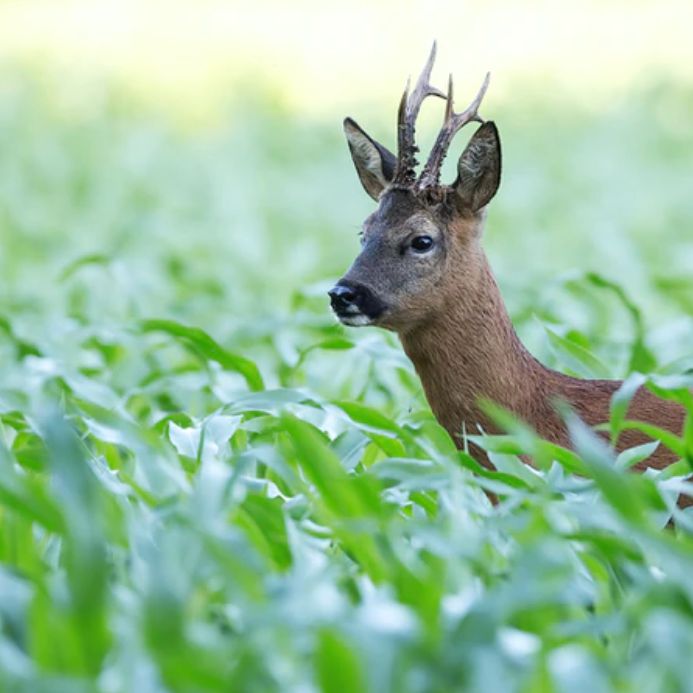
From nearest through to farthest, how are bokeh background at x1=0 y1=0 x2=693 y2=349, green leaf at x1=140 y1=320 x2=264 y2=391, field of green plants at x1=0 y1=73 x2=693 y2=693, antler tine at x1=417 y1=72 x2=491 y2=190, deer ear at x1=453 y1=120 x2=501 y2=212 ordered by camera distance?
1. field of green plants at x1=0 y1=73 x2=693 y2=693
2. antler tine at x1=417 y1=72 x2=491 y2=190
3. deer ear at x1=453 y1=120 x2=501 y2=212
4. green leaf at x1=140 y1=320 x2=264 y2=391
5. bokeh background at x1=0 y1=0 x2=693 y2=349

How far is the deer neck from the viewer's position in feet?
15.0

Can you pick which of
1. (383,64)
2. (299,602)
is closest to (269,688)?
(299,602)

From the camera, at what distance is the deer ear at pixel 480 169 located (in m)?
4.68

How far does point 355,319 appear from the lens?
14.8ft

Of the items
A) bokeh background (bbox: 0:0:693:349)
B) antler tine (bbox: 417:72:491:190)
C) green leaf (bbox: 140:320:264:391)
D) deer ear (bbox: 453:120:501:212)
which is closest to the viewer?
antler tine (bbox: 417:72:491:190)

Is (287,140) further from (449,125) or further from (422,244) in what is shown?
(449,125)

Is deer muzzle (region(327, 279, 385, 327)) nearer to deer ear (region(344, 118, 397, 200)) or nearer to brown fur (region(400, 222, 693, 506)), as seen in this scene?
brown fur (region(400, 222, 693, 506))

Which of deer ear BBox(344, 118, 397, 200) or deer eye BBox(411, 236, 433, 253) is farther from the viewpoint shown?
deer ear BBox(344, 118, 397, 200)

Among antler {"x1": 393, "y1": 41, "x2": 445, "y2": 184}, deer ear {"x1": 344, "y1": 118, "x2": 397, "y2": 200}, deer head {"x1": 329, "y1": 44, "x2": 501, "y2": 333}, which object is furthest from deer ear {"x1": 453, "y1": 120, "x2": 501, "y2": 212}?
deer ear {"x1": 344, "y1": 118, "x2": 397, "y2": 200}

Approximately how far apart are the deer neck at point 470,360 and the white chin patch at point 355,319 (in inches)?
7.5

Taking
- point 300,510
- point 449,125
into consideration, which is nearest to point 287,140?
point 449,125

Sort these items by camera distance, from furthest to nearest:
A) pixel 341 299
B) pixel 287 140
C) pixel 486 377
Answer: pixel 287 140 → pixel 486 377 → pixel 341 299

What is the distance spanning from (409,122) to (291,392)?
0.81 m

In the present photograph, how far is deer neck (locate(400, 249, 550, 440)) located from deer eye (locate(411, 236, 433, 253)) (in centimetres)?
12
